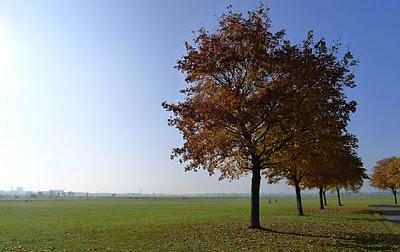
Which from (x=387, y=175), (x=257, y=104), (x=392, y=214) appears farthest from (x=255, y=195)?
(x=387, y=175)

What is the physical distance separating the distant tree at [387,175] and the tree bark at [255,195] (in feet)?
224

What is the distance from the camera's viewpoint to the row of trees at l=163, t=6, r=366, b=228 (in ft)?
83.1

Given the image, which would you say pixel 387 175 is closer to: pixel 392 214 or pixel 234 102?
pixel 392 214

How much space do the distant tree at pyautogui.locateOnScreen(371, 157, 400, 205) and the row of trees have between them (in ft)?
226

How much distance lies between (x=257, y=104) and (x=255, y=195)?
25.2ft

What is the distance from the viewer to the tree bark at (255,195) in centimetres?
2906

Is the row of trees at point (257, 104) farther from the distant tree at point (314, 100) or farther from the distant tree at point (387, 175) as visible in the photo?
the distant tree at point (387, 175)

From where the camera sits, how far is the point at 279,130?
91.6 feet

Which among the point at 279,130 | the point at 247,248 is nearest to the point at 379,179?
the point at 279,130

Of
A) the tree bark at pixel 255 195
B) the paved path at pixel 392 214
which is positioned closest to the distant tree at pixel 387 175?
the paved path at pixel 392 214

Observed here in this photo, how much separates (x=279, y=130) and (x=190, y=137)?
5988mm

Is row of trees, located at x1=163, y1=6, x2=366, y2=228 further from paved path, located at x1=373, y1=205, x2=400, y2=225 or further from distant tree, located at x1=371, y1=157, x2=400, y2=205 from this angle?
distant tree, located at x1=371, y1=157, x2=400, y2=205

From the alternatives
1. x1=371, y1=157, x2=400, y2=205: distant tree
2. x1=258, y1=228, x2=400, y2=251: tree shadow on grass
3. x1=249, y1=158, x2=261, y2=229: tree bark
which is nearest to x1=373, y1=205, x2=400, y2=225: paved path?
x1=258, y1=228, x2=400, y2=251: tree shadow on grass

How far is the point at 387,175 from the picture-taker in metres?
94.6
